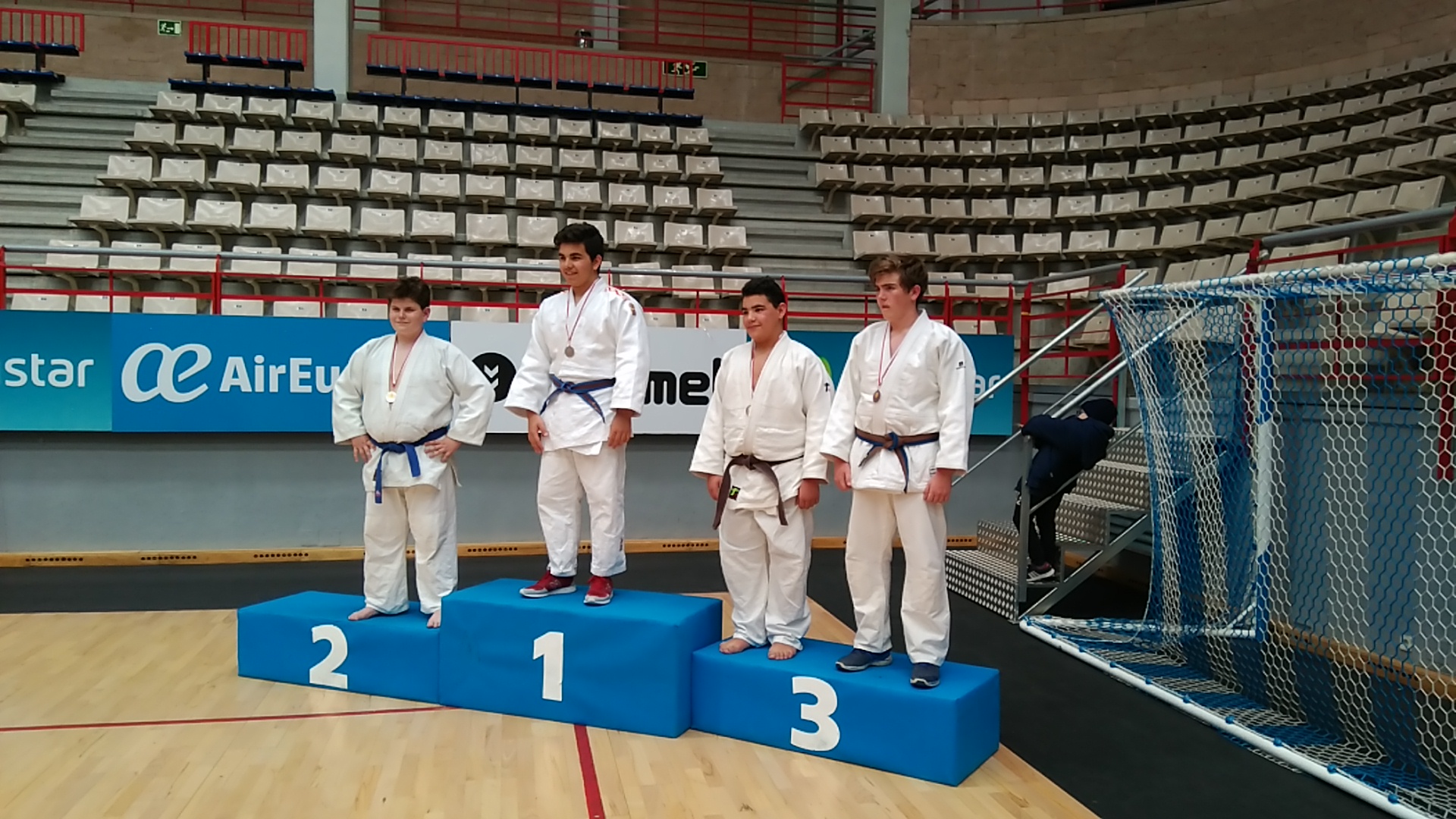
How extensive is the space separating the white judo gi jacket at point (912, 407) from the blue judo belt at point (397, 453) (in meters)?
1.55

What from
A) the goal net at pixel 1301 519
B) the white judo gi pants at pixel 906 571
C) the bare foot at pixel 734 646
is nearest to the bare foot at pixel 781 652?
the bare foot at pixel 734 646

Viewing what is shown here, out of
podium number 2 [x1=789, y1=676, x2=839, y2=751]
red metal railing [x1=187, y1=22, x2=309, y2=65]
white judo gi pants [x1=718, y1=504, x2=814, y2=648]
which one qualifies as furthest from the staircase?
red metal railing [x1=187, y1=22, x2=309, y2=65]

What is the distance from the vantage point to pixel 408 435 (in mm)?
3463

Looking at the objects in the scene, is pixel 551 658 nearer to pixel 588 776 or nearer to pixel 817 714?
pixel 588 776

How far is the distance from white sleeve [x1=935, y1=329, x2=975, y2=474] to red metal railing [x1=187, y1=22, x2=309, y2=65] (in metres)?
10.9

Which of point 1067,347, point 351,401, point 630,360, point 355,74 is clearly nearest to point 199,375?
point 351,401

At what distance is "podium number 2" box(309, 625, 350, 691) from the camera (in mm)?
3482

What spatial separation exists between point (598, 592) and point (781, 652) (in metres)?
0.67

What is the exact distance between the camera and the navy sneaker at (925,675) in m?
2.79

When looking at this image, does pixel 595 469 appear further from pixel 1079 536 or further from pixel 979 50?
pixel 979 50

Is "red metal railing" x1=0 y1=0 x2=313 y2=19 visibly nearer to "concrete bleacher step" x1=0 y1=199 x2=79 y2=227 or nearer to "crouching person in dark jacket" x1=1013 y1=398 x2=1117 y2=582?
"concrete bleacher step" x1=0 y1=199 x2=79 y2=227

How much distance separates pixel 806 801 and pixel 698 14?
39.8ft

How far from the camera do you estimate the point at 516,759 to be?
2.84m

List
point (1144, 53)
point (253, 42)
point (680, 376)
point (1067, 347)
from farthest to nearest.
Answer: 1. point (253, 42)
2. point (1144, 53)
3. point (1067, 347)
4. point (680, 376)
